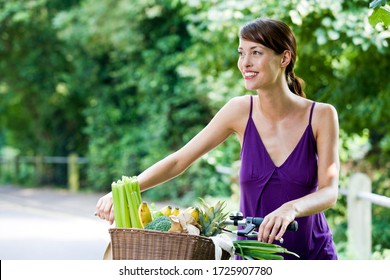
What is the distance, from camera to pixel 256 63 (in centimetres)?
334

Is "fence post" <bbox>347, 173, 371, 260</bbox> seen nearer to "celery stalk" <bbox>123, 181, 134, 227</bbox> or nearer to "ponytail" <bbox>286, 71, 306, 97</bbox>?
"ponytail" <bbox>286, 71, 306, 97</bbox>

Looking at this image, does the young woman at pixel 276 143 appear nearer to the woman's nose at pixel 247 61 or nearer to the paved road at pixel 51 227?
the woman's nose at pixel 247 61

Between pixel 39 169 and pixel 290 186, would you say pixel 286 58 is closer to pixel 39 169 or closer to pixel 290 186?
pixel 290 186

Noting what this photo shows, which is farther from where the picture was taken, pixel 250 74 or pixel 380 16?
pixel 380 16

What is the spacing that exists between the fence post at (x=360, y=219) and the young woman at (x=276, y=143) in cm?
517

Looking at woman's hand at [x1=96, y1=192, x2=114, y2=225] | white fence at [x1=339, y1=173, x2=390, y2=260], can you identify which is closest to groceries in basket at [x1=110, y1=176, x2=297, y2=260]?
woman's hand at [x1=96, y1=192, x2=114, y2=225]

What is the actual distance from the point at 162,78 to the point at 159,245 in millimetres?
14981

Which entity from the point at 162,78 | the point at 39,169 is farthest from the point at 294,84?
the point at 39,169

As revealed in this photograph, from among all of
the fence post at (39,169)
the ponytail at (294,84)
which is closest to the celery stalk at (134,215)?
the ponytail at (294,84)

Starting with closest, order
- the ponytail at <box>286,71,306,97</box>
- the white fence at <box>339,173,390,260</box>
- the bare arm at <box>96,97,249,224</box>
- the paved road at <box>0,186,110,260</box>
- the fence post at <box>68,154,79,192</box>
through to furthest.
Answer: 1. the bare arm at <box>96,97,249,224</box>
2. the ponytail at <box>286,71,306,97</box>
3. the white fence at <box>339,173,390,260</box>
4. the paved road at <box>0,186,110,260</box>
5. the fence post at <box>68,154,79,192</box>

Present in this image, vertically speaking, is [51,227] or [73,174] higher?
[73,174]

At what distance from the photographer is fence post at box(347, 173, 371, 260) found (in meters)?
8.71

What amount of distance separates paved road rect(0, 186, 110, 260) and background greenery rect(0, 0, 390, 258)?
150cm
